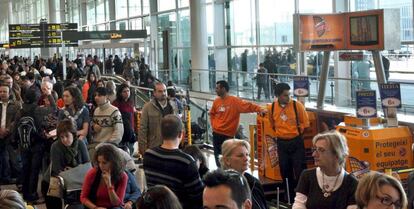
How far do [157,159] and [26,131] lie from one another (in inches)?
180

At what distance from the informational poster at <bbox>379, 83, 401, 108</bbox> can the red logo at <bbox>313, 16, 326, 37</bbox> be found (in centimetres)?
237

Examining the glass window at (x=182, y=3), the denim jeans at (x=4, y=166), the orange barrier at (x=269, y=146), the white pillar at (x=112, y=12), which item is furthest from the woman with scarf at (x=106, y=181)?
the white pillar at (x=112, y=12)

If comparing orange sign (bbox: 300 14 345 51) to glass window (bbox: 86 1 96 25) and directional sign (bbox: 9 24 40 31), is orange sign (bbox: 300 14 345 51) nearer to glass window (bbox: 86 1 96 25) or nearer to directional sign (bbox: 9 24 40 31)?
directional sign (bbox: 9 24 40 31)

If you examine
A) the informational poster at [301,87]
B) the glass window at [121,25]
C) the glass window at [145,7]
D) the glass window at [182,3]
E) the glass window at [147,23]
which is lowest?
the informational poster at [301,87]

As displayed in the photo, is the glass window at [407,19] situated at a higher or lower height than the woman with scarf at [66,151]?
higher

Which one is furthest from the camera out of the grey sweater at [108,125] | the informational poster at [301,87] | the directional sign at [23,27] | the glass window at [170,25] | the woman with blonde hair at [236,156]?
the glass window at [170,25]

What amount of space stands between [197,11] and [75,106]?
18142 mm

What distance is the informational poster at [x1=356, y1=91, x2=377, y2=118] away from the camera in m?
7.91

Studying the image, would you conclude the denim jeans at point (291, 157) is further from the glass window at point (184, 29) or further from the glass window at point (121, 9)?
the glass window at point (121, 9)

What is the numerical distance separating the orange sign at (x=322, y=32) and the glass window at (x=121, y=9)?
30.2m

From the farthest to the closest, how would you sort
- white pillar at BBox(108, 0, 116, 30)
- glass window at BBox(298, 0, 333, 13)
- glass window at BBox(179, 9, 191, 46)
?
white pillar at BBox(108, 0, 116, 30) < glass window at BBox(179, 9, 191, 46) < glass window at BBox(298, 0, 333, 13)

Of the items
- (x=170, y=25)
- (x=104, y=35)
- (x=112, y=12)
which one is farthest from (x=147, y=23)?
(x=104, y=35)

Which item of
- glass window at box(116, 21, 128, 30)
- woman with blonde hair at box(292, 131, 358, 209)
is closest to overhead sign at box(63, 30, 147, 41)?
glass window at box(116, 21, 128, 30)

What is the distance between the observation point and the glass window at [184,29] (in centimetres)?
3053
